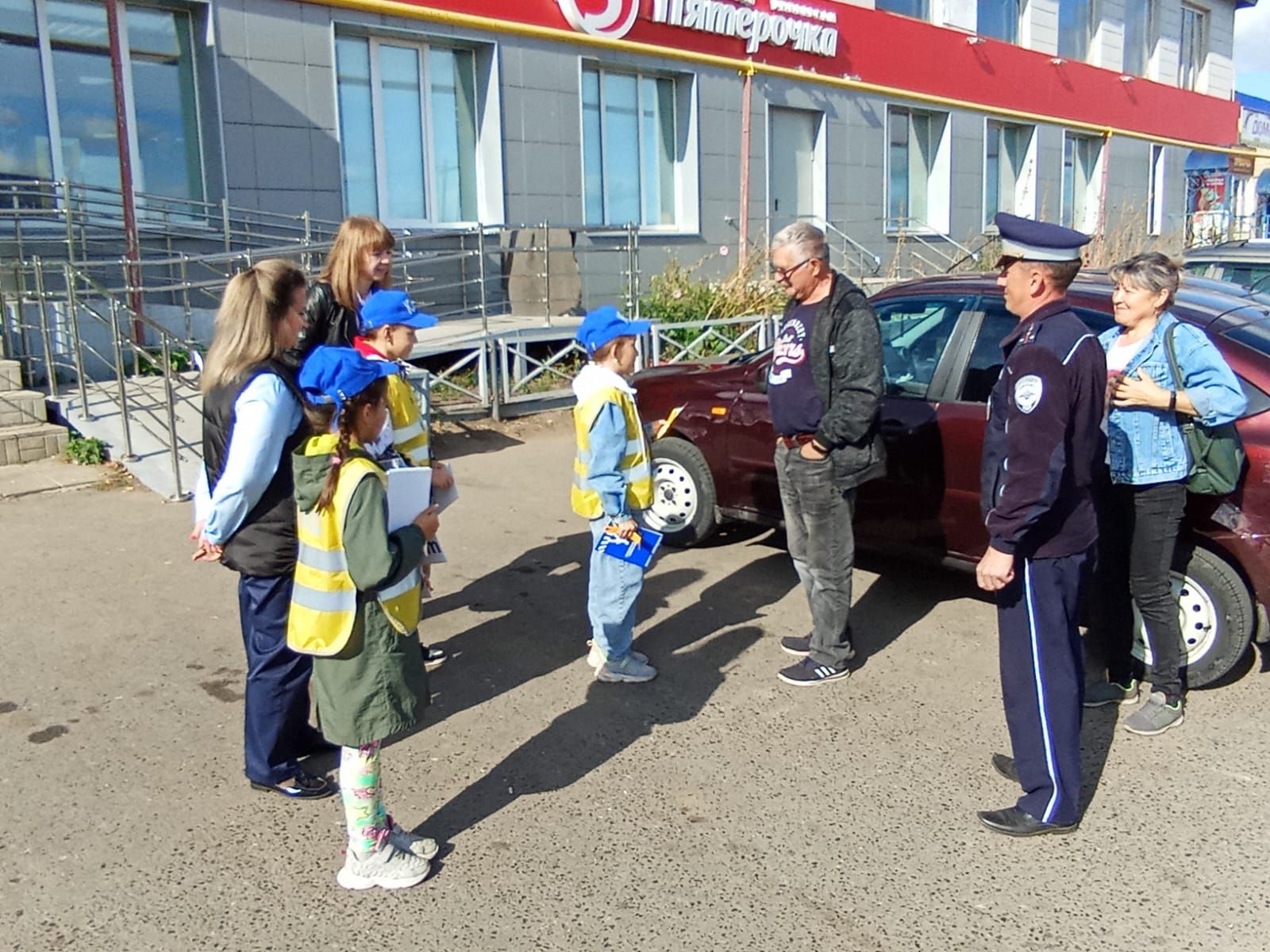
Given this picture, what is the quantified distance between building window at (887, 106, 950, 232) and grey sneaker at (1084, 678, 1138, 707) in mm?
15320

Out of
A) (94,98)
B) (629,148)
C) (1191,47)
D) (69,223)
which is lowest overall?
(69,223)

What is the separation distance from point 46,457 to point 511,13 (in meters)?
7.81

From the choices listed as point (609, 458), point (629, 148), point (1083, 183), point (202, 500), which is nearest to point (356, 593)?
point (202, 500)

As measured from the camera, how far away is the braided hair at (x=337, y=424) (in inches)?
117

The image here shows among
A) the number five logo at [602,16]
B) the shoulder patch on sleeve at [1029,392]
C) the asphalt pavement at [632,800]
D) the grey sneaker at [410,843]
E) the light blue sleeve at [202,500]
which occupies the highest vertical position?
the number five logo at [602,16]

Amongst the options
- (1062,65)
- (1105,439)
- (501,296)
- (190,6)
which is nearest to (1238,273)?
(1105,439)

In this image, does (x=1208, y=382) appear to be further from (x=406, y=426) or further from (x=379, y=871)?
(x=379, y=871)

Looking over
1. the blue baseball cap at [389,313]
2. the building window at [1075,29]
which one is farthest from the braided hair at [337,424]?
the building window at [1075,29]

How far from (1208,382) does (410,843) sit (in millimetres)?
3188

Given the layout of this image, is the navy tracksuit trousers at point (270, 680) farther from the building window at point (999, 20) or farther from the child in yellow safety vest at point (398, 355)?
the building window at point (999, 20)

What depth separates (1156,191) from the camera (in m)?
26.0

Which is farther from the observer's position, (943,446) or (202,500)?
(943,446)

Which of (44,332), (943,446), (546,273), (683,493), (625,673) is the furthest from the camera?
(546,273)

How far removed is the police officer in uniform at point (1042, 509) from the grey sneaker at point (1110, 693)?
104cm
